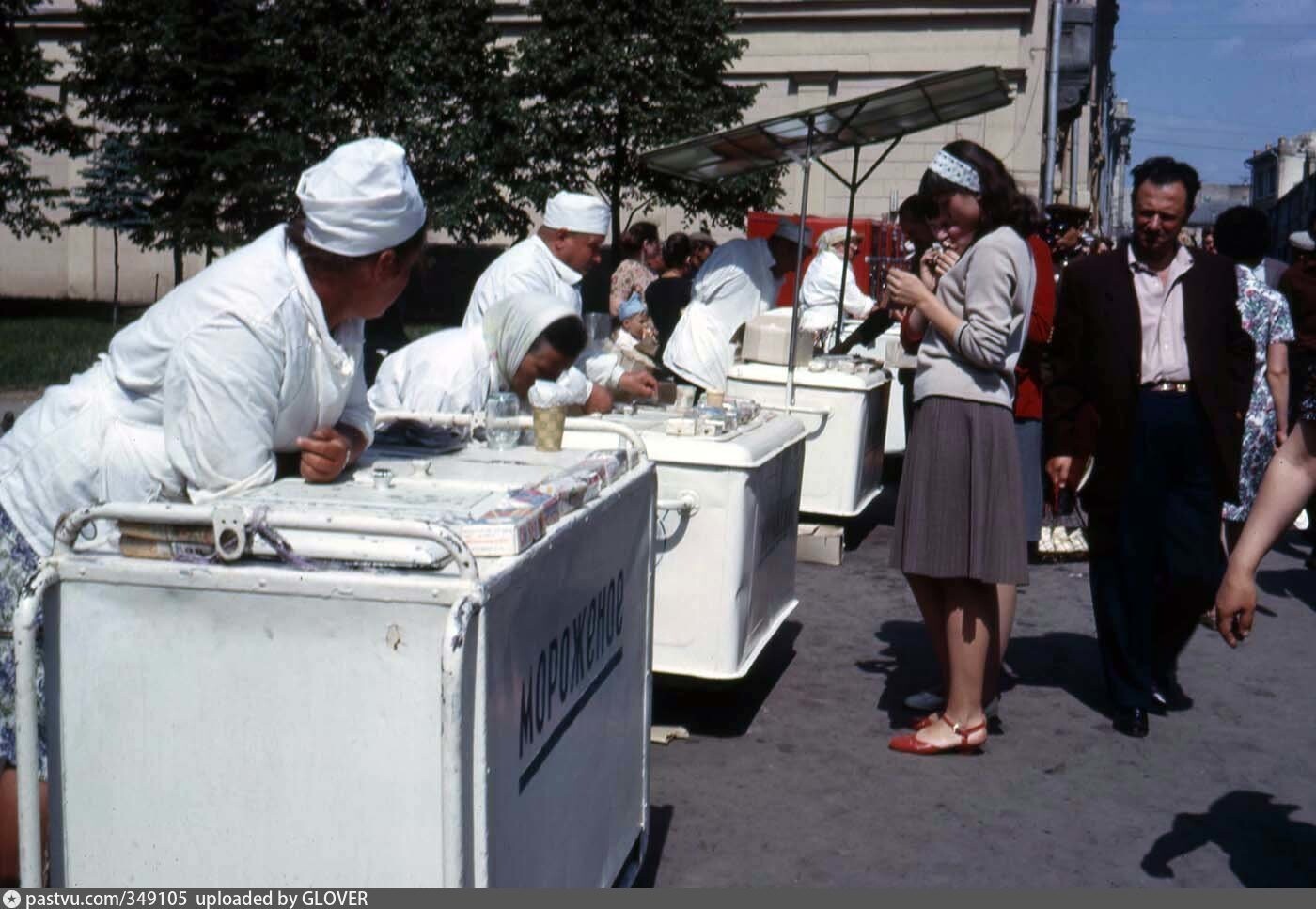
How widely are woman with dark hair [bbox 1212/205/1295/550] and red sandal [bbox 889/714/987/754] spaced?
6.77 feet

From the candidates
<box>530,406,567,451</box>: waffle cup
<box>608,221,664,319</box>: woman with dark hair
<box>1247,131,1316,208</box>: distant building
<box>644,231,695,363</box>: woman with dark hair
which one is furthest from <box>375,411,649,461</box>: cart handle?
<box>1247,131,1316,208</box>: distant building

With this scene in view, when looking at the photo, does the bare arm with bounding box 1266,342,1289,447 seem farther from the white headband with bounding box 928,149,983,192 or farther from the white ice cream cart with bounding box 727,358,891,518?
the white headband with bounding box 928,149,983,192

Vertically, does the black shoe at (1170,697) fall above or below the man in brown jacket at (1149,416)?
below

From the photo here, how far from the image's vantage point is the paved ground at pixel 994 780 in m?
4.07

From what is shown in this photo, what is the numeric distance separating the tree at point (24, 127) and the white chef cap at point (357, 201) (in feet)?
85.1

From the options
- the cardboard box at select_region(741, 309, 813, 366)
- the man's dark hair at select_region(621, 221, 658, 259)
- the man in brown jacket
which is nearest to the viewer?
the man in brown jacket

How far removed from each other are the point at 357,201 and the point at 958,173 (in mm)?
2563

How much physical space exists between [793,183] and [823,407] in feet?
66.4

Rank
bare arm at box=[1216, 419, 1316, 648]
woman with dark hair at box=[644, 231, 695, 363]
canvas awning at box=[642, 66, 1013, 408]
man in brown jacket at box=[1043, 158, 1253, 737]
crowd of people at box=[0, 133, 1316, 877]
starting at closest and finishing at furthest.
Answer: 1. crowd of people at box=[0, 133, 1316, 877]
2. bare arm at box=[1216, 419, 1316, 648]
3. man in brown jacket at box=[1043, 158, 1253, 737]
4. canvas awning at box=[642, 66, 1013, 408]
5. woman with dark hair at box=[644, 231, 695, 363]

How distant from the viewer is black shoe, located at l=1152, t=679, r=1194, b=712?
17.6ft

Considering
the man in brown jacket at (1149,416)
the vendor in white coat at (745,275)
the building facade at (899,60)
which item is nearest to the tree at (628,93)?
the building facade at (899,60)

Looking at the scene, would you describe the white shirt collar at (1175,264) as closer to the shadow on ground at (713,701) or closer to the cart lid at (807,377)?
the shadow on ground at (713,701)

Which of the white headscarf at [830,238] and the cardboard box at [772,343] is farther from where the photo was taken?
the white headscarf at [830,238]

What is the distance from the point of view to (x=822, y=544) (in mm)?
8031
